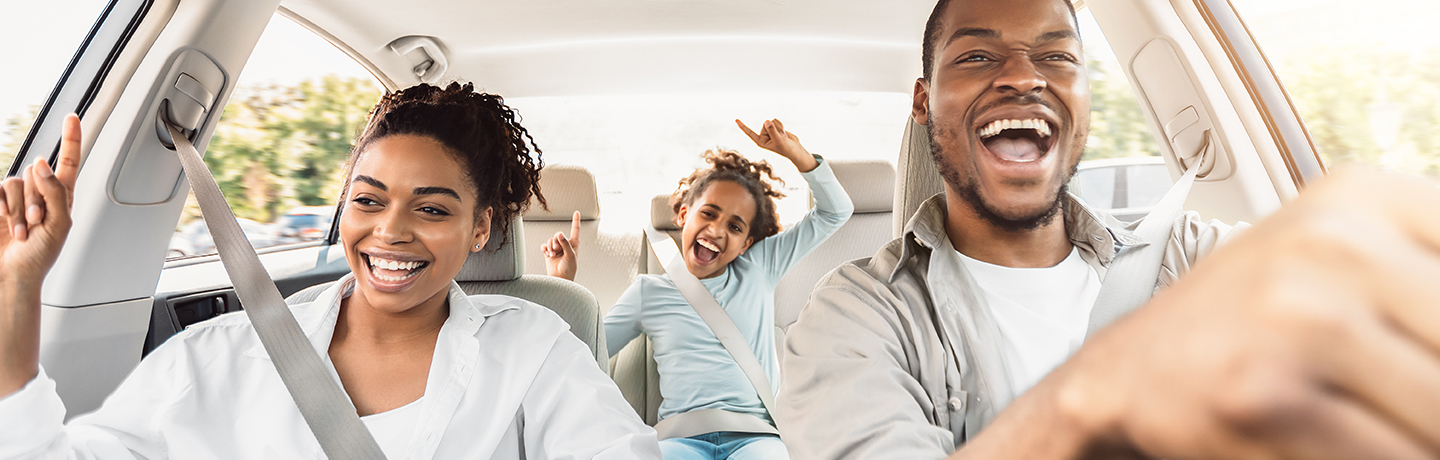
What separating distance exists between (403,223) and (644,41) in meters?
1.30

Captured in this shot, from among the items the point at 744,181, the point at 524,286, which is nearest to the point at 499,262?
the point at 524,286

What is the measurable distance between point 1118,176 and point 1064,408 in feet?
8.50

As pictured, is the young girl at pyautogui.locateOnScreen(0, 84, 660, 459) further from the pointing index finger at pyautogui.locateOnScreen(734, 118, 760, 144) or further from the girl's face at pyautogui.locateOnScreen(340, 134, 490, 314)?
the pointing index finger at pyautogui.locateOnScreen(734, 118, 760, 144)

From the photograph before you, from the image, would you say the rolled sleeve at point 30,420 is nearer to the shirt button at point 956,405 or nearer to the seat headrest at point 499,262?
the seat headrest at point 499,262

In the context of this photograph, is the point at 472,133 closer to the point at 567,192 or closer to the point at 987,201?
the point at 987,201

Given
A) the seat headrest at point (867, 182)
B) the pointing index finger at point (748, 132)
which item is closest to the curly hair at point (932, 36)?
the pointing index finger at point (748, 132)

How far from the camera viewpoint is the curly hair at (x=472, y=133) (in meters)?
1.32

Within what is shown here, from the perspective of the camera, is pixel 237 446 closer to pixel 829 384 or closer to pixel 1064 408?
pixel 829 384

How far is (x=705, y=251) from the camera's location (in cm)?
235

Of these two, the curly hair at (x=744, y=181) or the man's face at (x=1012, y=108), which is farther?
the curly hair at (x=744, y=181)

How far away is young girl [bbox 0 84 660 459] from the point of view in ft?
3.54

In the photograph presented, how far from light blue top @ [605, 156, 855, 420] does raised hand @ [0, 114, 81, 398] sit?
4.44 feet

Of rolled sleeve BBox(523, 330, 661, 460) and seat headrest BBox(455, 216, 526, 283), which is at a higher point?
seat headrest BBox(455, 216, 526, 283)

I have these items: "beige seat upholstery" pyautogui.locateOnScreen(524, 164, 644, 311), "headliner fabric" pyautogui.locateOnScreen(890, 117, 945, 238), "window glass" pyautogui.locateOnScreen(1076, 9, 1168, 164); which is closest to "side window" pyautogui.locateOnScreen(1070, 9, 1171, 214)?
"window glass" pyautogui.locateOnScreen(1076, 9, 1168, 164)
